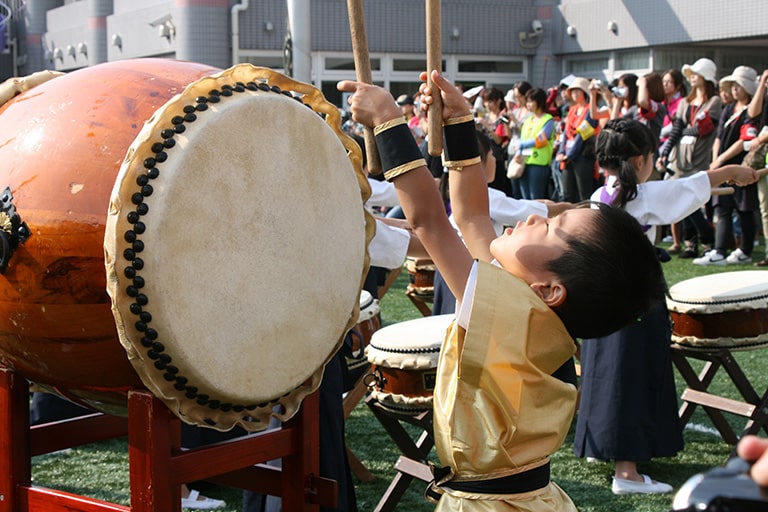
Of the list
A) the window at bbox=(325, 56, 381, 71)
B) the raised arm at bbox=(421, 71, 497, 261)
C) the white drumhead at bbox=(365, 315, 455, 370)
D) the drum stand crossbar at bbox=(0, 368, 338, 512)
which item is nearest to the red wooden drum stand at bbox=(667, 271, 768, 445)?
the white drumhead at bbox=(365, 315, 455, 370)

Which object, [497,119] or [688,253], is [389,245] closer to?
[688,253]

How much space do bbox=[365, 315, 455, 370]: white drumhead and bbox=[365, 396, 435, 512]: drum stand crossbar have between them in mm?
182

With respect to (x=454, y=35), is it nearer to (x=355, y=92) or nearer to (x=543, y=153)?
(x=543, y=153)

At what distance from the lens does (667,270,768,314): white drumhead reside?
3.15m

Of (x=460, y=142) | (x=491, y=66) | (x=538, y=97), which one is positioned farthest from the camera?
(x=491, y=66)

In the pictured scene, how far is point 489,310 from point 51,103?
901mm

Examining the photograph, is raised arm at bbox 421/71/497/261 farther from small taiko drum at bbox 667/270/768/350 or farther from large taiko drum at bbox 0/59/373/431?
small taiko drum at bbox 667/270/768/350

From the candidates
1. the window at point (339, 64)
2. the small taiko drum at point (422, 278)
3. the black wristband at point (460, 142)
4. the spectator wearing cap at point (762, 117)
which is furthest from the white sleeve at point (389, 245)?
the window at point (339, 64)

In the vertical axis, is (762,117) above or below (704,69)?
below

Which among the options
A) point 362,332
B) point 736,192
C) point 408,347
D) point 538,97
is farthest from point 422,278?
point 538,97

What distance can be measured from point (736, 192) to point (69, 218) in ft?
21.4

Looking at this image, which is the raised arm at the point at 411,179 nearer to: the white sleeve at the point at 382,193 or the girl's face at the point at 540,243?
the girl's face at the point at 540,243

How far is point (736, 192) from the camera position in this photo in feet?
24.0

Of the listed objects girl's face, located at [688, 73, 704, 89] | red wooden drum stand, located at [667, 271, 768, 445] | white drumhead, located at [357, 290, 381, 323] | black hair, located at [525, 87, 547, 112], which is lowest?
red wooden drum stand, located at [667, 271, 768, 445]
